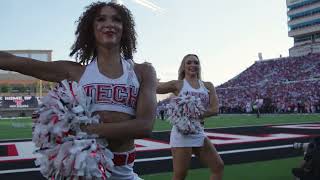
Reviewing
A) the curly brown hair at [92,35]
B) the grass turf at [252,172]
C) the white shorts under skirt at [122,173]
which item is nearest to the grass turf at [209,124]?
the grass turf at [252,172]

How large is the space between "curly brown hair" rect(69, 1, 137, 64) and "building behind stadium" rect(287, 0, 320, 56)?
70.1m

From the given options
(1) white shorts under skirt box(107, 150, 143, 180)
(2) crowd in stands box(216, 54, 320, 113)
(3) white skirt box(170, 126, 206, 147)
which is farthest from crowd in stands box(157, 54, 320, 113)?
(1) white shorts under skirt box(107, 150, 143, 180)

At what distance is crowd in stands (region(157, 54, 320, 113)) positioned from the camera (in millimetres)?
36188

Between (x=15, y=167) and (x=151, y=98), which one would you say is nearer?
(x=151, y=98)

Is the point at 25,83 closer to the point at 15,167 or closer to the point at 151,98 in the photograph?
the point at 15,167

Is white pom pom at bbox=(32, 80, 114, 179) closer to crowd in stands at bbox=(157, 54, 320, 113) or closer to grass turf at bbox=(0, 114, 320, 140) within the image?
grass turf at bbox=(0, 114, 320, 140)

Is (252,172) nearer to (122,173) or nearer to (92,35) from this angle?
(122,173)

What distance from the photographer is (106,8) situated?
2.13 meters

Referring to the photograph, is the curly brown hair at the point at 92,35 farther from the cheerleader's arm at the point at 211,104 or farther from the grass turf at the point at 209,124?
the grass turf at the point at 209,124

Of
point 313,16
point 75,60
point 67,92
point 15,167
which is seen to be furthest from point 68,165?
point 313,16

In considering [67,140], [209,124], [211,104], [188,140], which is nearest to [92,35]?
[67,140]

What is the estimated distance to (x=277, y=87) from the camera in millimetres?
44656

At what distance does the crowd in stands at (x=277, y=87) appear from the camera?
36.2m

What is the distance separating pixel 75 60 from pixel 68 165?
72cm
